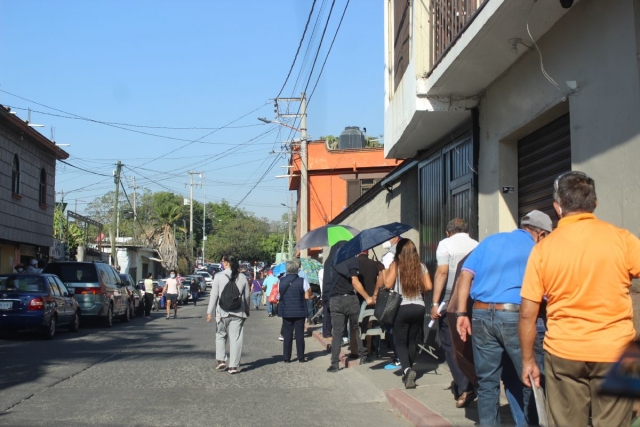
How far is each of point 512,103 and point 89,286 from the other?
14.8 meters

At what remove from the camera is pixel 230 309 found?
1099 centimetres

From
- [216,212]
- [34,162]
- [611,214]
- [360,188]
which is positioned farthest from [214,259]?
[611,214]

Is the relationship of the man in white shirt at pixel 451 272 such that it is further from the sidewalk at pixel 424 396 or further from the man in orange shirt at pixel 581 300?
the man in orange shirt at pixel 581 300

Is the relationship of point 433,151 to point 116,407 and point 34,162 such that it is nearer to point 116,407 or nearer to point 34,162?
point 116,407

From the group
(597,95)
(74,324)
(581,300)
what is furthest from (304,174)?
(581,300)

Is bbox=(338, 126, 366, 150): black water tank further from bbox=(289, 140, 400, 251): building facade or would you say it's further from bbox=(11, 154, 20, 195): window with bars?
bbox=(11, 154, 20, 195): window with bars

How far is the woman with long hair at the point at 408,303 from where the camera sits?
8.97m

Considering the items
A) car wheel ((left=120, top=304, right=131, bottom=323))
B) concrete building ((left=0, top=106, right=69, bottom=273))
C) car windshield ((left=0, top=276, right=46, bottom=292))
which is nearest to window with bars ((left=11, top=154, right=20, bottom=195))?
concrete building ((left=0, top=106, right=69, bottom=273))

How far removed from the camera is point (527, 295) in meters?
4.41

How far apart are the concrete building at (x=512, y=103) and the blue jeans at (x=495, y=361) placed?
1355 millimetres

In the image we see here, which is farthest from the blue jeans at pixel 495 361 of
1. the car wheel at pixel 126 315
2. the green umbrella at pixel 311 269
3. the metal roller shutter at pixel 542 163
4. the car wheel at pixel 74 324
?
the car wheel at pixel 126 315

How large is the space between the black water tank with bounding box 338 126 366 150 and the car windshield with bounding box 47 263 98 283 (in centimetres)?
2502

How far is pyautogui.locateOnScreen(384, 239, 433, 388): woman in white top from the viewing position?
8969 millimetres

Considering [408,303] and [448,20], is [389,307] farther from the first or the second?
[448,20]
